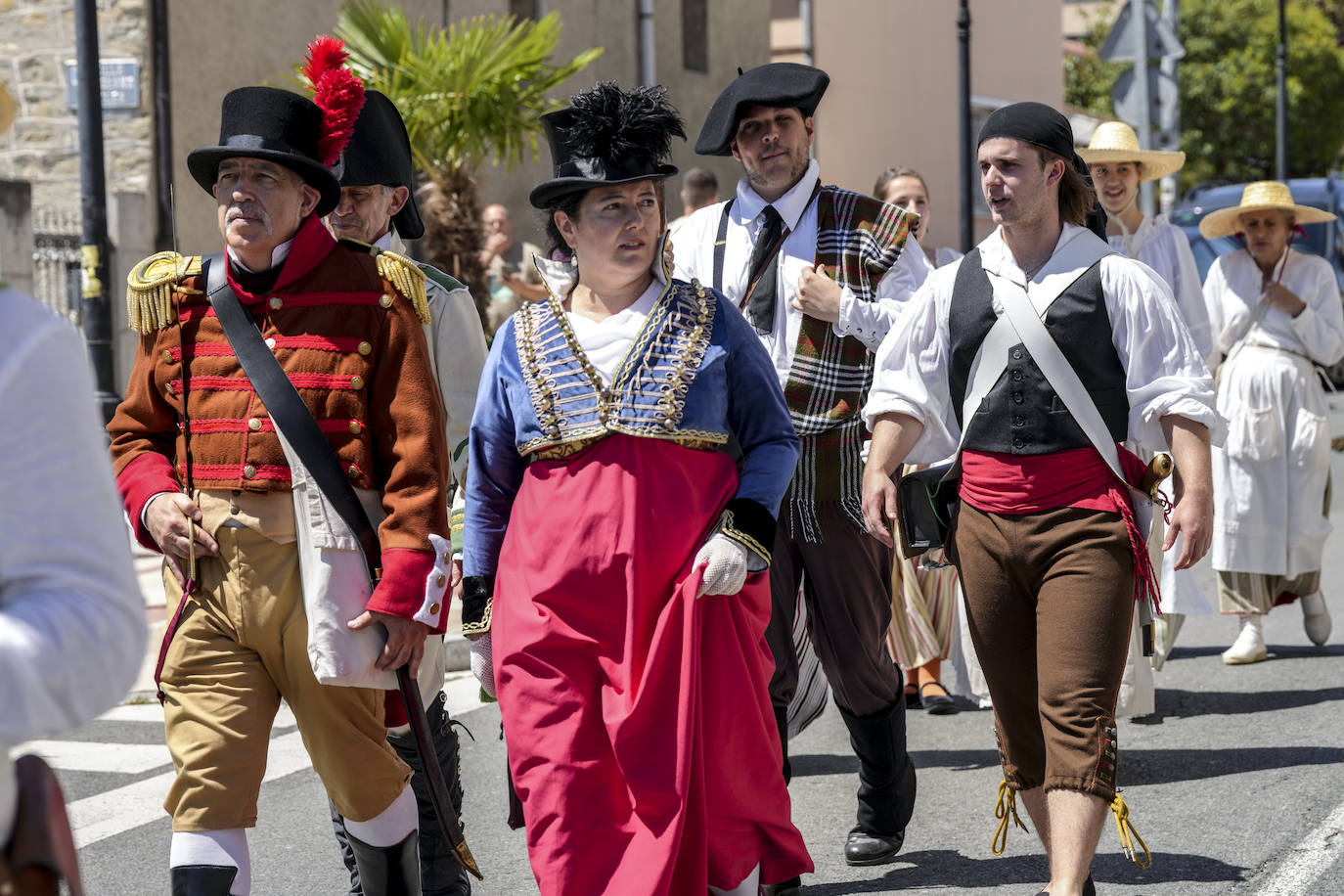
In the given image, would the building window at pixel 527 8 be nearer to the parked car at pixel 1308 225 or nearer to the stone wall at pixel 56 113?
the stone wall at pixel 56 113

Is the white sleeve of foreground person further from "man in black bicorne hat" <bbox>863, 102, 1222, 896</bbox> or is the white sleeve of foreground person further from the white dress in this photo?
the white dress

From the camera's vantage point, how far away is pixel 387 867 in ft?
13.0

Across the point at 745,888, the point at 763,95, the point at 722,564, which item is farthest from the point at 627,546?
the point at 763,95

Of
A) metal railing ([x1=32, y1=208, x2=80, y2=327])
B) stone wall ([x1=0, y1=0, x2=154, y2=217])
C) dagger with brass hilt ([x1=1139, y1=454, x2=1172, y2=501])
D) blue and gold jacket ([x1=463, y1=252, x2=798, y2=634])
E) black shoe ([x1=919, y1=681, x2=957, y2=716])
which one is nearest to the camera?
blue and gold jacket ([x1=463, y1=252, x2=798, y2=634])

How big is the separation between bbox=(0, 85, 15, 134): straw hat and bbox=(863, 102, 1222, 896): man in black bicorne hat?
286cm

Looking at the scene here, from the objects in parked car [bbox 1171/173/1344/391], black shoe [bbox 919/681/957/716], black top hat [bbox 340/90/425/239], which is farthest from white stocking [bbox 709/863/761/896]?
parked car [bbox 1171/173/1344/391]

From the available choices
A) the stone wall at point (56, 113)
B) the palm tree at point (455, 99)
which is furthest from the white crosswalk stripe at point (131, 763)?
the stone wall at point (56, 113)

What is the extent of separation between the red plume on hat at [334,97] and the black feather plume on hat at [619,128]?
0.53 meters

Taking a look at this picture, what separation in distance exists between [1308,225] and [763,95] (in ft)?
63.1

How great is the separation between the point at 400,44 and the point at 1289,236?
7.69 m

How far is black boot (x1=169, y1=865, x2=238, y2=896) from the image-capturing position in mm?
3746

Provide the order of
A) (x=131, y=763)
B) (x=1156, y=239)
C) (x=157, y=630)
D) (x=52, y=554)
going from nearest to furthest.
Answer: (x=52, y=554)
(x=131, y=763)
(x=1156, y=239)
(x=157, y=630)

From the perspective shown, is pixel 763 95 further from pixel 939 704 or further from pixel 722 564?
pixel 939 704

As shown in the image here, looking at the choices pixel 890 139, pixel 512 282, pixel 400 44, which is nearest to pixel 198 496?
pixel 512 282
